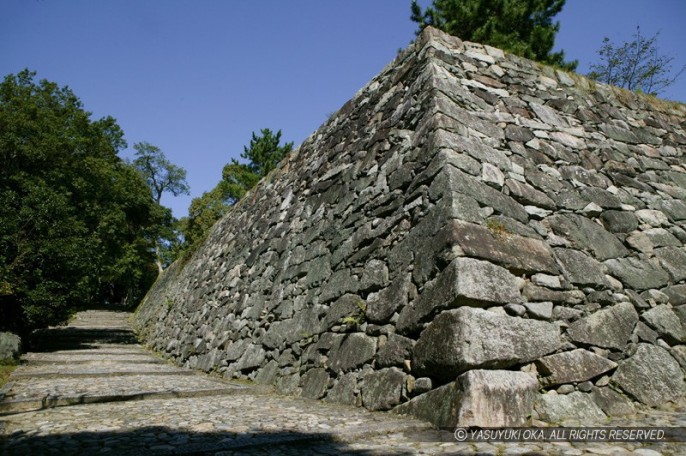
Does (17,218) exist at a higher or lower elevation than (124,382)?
higher

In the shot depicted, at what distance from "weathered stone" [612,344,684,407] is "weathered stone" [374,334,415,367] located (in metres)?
1.68

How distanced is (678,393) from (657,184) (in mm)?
2961

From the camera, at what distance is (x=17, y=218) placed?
8.30 meters

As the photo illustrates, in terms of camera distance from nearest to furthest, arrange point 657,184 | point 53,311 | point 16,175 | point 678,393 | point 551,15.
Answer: point 678,393 → point 657,184 → point 53,311 → point 16,175 → point 551,15

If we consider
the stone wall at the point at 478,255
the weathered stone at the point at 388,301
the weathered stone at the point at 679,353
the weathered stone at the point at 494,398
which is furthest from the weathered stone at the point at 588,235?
the weathered stone at the point at 494,398

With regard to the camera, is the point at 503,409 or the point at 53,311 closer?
the point at 503,409

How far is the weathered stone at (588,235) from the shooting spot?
12.6 ft

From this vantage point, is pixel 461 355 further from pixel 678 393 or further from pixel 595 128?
pixel 595 128

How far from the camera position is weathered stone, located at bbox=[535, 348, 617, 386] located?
9.21 ft

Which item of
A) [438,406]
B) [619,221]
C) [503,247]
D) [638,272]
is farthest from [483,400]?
[619,221]

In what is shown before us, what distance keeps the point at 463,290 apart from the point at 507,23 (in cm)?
1144

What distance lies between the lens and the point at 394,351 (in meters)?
3.21

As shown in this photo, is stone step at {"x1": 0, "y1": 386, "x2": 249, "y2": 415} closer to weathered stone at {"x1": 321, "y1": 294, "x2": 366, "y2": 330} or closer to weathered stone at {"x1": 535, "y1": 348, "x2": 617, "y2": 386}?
weathered stone at {"x1": 321, "y1": 294, "x2": 366, "y2": 330}

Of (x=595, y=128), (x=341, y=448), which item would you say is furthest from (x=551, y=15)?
(x=341, y=448)
